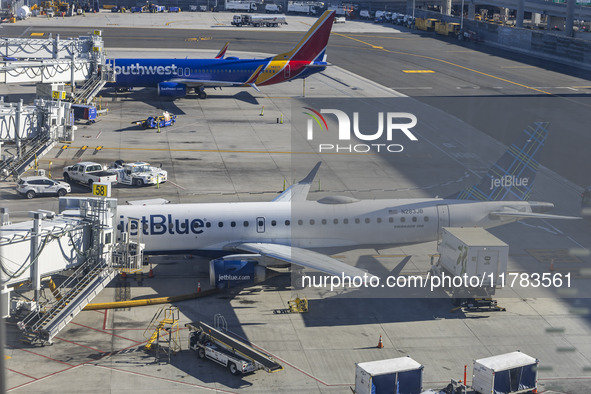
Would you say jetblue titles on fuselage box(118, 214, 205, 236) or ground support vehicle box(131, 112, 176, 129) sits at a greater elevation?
ground support vehicle box(131, 112, 176, 129)

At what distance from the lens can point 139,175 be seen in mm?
63500

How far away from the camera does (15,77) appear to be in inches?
2830

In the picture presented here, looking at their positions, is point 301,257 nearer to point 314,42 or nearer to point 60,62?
point 60,62

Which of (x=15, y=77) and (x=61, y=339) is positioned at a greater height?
(x=15, y=77)

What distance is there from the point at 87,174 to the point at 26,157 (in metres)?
4.90

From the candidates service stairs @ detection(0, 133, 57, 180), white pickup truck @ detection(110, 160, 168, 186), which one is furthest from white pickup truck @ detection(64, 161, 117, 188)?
service stairs @ detection(0, 133, 57, 180)

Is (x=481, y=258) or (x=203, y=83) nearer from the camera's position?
(x=481, y=258)

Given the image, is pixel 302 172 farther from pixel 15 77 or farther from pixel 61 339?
pixel 61 339

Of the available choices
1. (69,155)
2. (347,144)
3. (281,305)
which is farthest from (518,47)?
(281,305)

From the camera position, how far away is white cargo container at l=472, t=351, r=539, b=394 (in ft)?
104

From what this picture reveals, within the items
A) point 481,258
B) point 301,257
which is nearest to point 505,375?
point 481,258

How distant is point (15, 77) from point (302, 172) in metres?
28.3

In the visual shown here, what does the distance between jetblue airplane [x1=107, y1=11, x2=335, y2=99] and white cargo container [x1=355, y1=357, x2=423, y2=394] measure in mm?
70856

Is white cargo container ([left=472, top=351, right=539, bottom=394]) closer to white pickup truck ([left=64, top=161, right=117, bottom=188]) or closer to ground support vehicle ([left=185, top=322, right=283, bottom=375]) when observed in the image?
ground support vehicle ([left=185, top=322, right=283, bottom=375])
